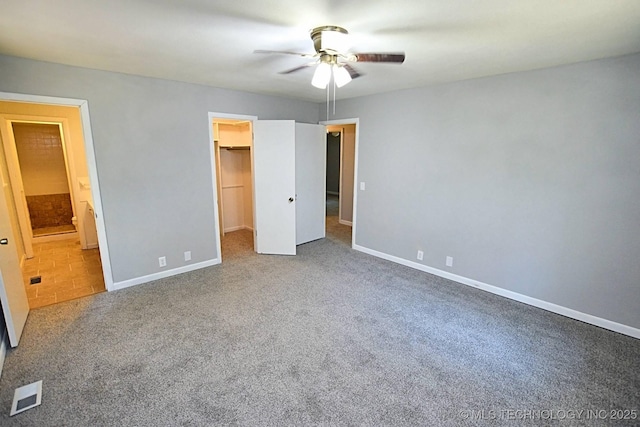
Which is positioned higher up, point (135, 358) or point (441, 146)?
A: point (441, 146)

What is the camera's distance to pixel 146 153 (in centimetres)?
333

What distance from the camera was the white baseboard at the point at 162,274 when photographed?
3.38 m

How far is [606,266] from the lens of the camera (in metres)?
2.62

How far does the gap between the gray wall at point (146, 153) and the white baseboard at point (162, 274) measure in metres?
0.05

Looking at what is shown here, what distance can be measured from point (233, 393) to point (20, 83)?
10.6 ft

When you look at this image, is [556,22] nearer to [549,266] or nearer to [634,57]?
[634,57]

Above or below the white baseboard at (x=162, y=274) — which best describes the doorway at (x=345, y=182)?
above

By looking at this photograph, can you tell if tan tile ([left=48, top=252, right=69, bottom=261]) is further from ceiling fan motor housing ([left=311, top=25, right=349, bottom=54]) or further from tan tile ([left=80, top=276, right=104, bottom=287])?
ceiling fan motor housing ([left=311, top=25, right=349, bottom=54])

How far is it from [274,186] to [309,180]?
71 cm

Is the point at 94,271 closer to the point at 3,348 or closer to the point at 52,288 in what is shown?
the point at 52,288

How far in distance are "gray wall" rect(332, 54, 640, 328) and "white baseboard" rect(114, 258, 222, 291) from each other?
108 inches

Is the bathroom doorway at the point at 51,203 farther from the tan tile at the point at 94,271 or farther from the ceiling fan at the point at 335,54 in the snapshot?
the ceiling fan at the point at 335,54

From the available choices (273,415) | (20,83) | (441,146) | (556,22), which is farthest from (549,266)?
(20,83)

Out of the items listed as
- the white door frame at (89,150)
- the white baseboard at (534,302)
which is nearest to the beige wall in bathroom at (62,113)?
the white door frame at (89,150)
